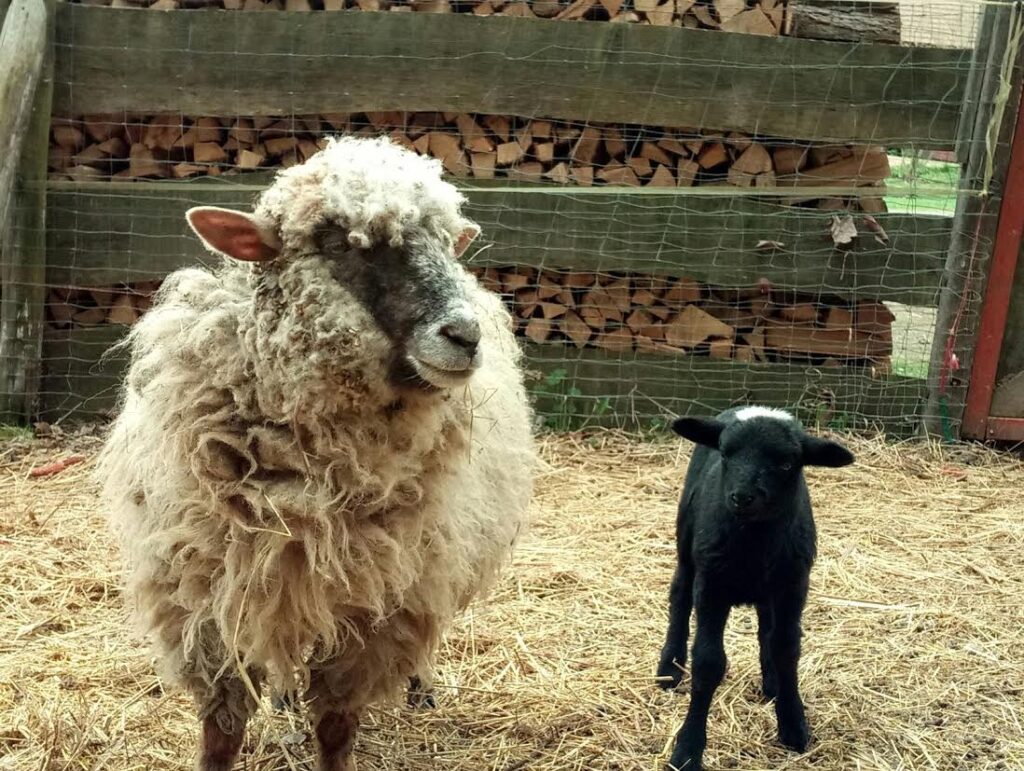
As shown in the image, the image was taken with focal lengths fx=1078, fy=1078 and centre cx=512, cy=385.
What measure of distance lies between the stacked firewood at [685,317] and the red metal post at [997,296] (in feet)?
1.65

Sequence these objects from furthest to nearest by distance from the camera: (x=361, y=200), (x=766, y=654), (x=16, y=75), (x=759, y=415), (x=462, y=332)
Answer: (x=16, y=75)
(x=766, y=654)
(x=759, y=415)
(x=361, y=200)
(x=462, y=332)

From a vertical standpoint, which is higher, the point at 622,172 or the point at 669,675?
the point at 622,172

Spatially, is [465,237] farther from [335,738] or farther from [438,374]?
[335,738]

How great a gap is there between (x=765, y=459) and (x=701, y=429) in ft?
0.87

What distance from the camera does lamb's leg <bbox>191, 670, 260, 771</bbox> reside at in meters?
2.66

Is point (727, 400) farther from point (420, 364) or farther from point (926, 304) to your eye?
point (420, 364)

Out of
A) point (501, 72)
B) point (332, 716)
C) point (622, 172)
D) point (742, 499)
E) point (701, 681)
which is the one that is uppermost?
point (501, 72)

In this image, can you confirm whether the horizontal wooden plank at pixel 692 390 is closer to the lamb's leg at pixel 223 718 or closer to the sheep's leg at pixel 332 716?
the sheep's leg at pixel 332 716

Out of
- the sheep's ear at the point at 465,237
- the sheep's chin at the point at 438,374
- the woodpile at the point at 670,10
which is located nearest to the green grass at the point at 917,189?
the woodpile at the point at 670,10

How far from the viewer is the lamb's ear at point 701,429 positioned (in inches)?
122

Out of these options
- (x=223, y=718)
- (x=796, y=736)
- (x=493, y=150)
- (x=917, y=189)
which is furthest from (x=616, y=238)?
(x=223, y=718)

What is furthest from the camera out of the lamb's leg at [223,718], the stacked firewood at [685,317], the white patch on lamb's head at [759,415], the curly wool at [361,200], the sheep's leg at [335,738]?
the stacked firewood at [685,317]

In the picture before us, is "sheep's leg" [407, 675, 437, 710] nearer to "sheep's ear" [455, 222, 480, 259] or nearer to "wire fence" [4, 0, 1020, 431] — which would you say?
"sheep's ear" [455, 222, 480, 259]

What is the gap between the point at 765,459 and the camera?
2910 mm
